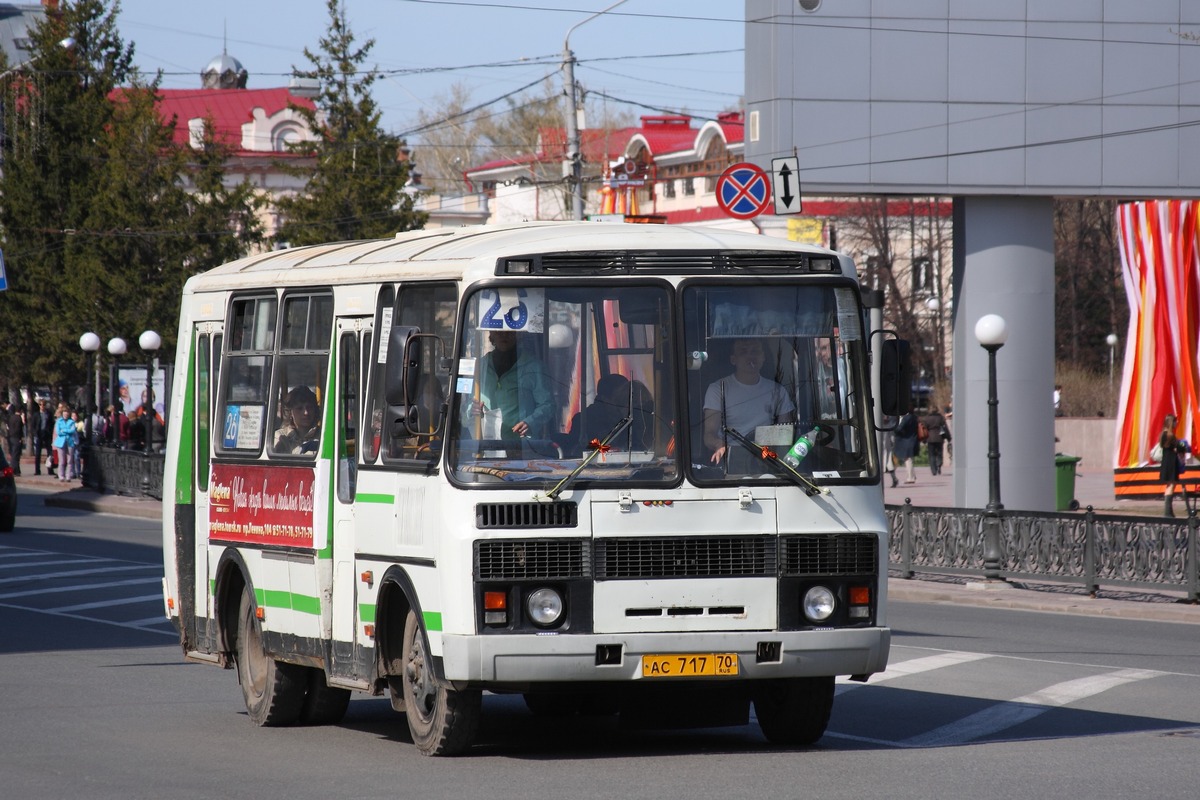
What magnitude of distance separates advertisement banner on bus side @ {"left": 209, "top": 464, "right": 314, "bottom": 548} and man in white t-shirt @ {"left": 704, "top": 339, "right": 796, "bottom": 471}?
249 cm

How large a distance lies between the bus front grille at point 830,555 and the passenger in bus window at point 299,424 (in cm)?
288

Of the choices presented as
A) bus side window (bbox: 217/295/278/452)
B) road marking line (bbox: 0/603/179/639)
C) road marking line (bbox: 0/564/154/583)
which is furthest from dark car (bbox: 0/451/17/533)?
bus side window (bbox: 217/295/278/452)

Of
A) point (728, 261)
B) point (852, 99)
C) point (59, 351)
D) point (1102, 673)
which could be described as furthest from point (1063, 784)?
point (59, 351)

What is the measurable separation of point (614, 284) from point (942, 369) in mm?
56936

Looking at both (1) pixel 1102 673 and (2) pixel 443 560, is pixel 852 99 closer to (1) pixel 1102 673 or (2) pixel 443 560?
(1) pixel 1102 673

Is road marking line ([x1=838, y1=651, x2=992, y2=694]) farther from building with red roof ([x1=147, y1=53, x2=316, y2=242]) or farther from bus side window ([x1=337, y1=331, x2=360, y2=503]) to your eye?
building with red roof ([x1=147, y1=53, x2=316, y2=242])

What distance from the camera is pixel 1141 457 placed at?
120 ft

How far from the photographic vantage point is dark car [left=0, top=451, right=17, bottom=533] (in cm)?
3038

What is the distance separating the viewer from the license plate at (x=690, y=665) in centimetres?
902

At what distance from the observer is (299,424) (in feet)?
35.6

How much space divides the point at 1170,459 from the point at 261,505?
24.9 metres

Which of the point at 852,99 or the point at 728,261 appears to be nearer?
the point at 728,261

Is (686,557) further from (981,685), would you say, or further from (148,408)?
(148,408)

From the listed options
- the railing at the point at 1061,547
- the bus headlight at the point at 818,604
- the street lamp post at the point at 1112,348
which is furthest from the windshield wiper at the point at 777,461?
the street lamp post at the point at 1112,348
